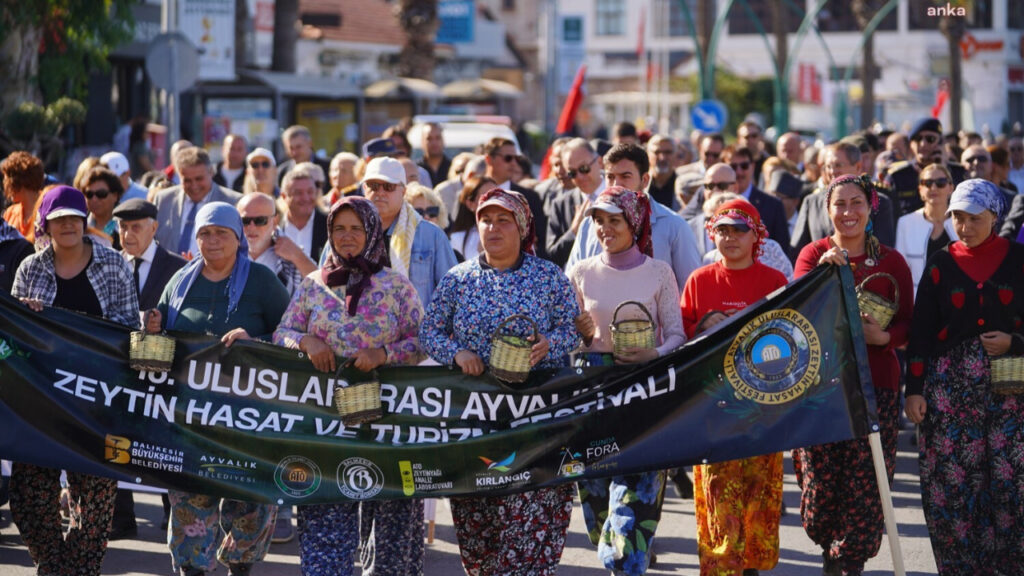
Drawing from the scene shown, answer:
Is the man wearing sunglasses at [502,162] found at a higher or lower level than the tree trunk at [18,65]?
lower

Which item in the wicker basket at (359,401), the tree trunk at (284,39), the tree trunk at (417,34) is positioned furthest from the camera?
the tree trunk at (417,34)

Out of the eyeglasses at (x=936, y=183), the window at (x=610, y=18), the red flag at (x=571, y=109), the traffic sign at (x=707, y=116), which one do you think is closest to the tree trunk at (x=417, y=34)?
the traffic sign at (x=707, y=116)

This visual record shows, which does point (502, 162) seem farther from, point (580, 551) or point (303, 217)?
point (580, 551)

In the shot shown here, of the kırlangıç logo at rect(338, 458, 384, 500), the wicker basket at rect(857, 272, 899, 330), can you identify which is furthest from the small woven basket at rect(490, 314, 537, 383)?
the wicker basket at rect(857, 272, 899, 330)

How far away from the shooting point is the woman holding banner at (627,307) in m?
7.00

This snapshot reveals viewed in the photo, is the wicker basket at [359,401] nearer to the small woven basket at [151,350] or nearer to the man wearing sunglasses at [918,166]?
the small woven basket at [151,350]

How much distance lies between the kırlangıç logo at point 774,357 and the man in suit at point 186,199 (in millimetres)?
4939

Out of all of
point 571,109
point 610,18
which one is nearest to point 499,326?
point 571,109

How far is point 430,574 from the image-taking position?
313 inches

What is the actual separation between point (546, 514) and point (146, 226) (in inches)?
124

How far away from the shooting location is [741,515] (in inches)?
273

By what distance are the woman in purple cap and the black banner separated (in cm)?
20

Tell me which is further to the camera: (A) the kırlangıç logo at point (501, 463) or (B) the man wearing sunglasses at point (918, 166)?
(B) the man wearing sunglasses at point (918, 166)

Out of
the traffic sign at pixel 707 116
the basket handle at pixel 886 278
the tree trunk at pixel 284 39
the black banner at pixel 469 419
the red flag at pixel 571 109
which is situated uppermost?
the tree trunk at pixel 284 39
